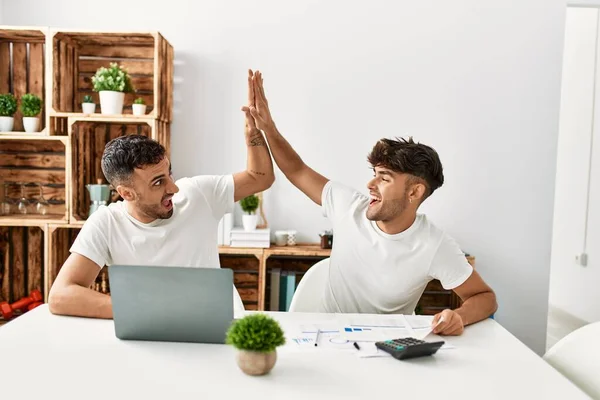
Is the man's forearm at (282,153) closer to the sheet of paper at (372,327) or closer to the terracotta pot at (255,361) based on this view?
the sheet of paper at (372,327)

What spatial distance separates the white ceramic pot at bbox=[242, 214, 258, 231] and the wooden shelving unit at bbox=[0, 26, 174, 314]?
2.10ft

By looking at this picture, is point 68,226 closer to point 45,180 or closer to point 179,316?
point 45,180

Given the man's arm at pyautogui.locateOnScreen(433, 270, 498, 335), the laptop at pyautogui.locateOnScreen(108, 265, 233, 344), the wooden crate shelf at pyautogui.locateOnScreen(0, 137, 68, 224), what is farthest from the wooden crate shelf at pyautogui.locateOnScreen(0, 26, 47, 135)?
the man's arm at pyautogui.locateOnScreen(433, 270, 498, 335)

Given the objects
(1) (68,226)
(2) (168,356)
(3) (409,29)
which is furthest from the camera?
(3) (409,29)

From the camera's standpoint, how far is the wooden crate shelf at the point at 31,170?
11.9 feet

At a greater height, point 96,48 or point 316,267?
point 96,48

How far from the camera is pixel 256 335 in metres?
1.35

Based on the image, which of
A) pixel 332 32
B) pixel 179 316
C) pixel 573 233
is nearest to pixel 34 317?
pixel 179 316

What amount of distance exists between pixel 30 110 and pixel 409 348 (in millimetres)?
2715

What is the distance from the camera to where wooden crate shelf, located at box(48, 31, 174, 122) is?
10.7 ft

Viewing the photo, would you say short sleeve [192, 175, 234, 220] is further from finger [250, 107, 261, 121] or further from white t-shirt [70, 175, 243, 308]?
finger [250, 107, 261, 121]

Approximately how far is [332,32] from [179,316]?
7.96ft

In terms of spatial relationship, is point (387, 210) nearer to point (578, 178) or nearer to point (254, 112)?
point (254, 112)

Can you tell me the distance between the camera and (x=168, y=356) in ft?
4.87
